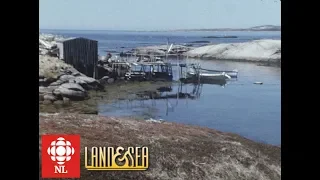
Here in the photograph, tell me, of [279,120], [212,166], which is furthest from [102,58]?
[279,120]

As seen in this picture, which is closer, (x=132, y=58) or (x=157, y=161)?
(x=157, y=161)

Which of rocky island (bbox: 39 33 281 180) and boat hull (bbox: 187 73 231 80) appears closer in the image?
rocky island (bbox: 39 33 281 180)

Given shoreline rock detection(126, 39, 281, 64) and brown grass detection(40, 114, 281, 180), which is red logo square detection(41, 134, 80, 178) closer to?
brown grass detection(40, 114, 281, 180)

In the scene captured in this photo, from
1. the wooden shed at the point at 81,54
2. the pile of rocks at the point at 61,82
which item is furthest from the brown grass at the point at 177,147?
the wooden shed at the point at 81,54

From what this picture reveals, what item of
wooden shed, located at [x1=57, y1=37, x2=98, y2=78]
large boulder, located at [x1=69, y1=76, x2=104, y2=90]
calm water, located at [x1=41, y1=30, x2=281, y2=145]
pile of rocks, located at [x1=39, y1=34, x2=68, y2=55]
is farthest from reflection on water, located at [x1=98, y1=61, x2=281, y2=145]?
pile of rocks, located at [x1=39, y1=34, x2=68, y2=55]

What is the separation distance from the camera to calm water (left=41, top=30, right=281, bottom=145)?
3.50 metres

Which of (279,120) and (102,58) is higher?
(102,58)

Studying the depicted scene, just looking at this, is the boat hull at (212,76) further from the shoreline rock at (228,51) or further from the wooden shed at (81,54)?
the wooden shed at (81,54)

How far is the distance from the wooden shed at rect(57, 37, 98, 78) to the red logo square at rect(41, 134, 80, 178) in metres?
0.51
